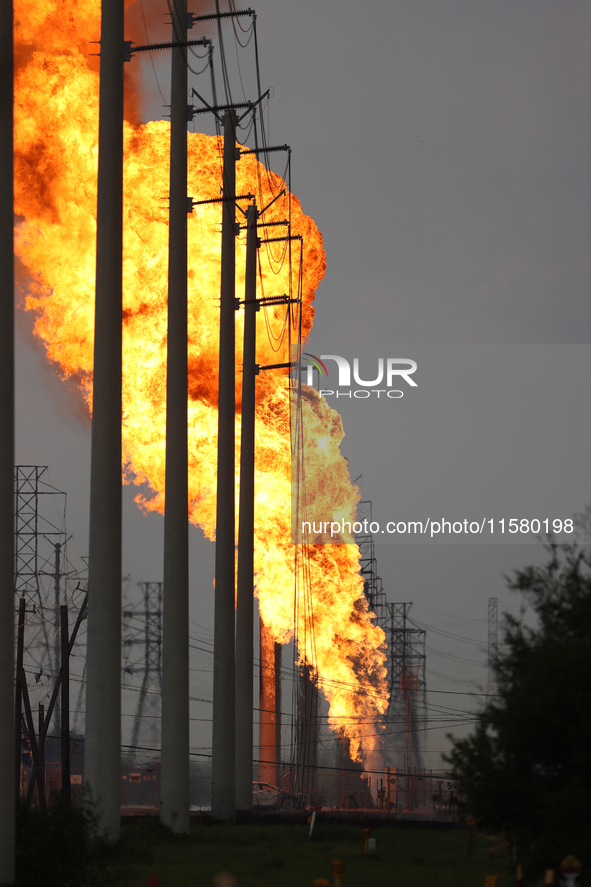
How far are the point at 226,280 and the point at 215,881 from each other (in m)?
27.3

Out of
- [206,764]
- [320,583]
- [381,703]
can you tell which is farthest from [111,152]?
[206,764]

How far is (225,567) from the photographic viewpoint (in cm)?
4031

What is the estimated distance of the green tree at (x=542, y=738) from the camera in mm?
15094

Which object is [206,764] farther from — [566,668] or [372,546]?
[566,668]

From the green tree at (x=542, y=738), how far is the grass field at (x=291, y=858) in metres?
1.68

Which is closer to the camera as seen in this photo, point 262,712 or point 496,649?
point 496,649

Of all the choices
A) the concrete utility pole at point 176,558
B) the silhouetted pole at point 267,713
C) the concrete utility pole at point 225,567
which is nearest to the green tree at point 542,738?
the concrete utility pole at point 176,558

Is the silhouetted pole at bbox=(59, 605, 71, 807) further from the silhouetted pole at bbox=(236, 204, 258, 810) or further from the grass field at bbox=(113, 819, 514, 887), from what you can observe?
the grass field at bbox=(113, 819, 514, 887)

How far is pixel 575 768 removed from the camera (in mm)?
15062

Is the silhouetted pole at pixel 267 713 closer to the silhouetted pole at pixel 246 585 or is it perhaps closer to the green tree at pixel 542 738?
the silhouetted pole at pixel 246 585

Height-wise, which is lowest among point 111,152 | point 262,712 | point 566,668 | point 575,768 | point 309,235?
point 262,712

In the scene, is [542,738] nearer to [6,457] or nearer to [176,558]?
[6,457]

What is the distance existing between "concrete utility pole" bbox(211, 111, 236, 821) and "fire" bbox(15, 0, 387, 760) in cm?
789

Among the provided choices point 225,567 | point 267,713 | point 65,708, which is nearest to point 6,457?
point 225,567
